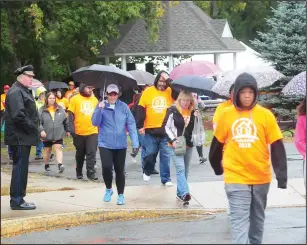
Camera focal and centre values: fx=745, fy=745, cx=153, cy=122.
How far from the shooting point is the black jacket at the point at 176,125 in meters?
10.6

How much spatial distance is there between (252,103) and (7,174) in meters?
8.47

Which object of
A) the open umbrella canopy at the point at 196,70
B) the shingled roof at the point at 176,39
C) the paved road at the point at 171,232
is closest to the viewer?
the paved road at the point at 171,232

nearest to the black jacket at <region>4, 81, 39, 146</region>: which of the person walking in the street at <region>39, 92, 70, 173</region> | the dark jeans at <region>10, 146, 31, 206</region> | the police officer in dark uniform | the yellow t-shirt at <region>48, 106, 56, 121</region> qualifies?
the police officer in dark uniform

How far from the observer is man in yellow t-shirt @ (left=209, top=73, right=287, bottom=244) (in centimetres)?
679

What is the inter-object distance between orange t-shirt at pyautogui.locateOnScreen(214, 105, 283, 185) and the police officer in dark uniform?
3891 millimetres

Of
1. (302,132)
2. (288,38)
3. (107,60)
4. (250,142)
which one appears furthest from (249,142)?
(107,60)

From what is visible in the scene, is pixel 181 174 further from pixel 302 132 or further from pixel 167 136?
pixel 302 132

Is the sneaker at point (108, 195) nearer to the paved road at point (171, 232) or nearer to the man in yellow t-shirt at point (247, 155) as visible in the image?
the paved road at point (171, 232)

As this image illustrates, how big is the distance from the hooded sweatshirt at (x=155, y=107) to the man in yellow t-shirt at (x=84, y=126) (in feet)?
4.30

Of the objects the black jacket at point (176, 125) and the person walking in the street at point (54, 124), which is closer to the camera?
the black jacket at point (176, 125)

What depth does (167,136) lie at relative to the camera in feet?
35.5

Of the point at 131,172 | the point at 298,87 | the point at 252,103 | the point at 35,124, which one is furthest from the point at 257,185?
the point at 298,87

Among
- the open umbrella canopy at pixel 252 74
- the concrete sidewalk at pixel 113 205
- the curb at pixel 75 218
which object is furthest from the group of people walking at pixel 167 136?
the open umbrella canopy at pixel 252 74

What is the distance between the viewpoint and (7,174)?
14.3m
